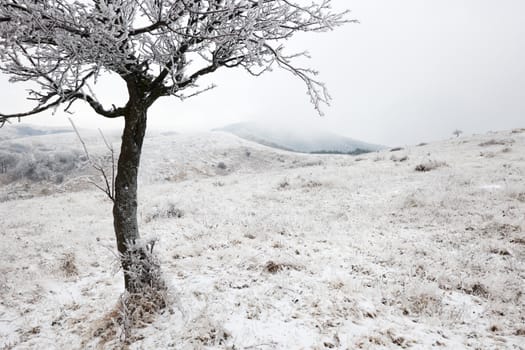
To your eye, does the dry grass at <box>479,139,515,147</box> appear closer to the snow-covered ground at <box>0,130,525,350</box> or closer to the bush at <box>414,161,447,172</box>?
the bush at <box>414,161,447,172</box>

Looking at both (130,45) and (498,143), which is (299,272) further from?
(498,143)

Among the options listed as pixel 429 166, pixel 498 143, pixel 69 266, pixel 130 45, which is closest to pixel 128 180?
pixel 130 45

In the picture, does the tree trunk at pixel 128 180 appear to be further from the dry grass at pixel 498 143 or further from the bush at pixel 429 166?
the dry grass at pixel 498 143

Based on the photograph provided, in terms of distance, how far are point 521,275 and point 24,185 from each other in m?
40.6

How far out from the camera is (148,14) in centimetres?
303

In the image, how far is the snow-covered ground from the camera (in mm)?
3918

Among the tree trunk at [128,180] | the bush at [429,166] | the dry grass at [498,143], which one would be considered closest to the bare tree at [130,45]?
the tree trunk at [128,180]

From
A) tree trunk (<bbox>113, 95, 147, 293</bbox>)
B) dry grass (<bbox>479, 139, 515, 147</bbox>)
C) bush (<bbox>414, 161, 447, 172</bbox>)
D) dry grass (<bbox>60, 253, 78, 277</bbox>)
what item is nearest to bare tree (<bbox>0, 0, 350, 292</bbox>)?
tree trunk (<bbox>113, 95, 147, 293</bbox>)

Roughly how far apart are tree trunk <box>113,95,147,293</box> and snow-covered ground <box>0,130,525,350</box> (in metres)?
0.44

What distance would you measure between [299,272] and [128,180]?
3538mm

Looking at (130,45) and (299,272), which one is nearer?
(130,45)

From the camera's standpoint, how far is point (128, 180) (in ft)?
13.9

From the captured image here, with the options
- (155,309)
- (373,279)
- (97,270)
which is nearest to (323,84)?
(373,279)

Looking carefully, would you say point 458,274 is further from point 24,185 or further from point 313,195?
point 24,185
